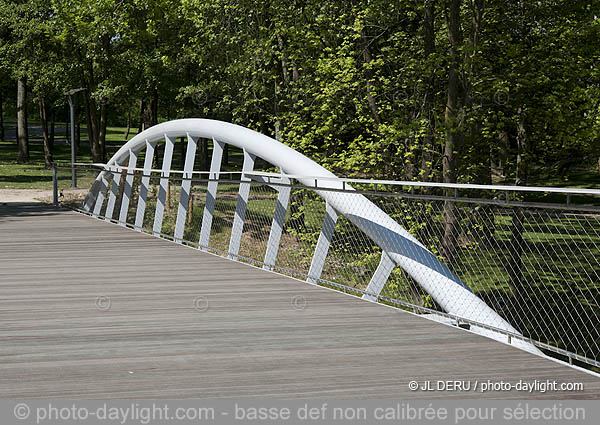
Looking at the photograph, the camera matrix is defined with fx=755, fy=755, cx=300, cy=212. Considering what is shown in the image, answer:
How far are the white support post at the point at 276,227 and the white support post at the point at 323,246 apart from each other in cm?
88

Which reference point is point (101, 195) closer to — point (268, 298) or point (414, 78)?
point (414, 78)

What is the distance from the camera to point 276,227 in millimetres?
9766

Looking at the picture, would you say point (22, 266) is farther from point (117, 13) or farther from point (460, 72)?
point (117, 13)

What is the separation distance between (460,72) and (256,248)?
9.32 metres

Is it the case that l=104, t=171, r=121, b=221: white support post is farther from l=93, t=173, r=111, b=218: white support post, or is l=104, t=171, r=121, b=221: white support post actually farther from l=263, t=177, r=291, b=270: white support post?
l=263, t=177, r=291, b=270: white support post

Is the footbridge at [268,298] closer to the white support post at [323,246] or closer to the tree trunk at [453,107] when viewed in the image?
the white support post at [323,246]

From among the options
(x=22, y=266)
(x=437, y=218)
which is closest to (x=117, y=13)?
(x=22, y=266)

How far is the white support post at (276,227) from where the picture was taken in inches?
377

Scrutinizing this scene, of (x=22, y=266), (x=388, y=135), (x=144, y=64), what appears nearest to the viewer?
(x=22, y=266)

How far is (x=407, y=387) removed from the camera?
445cm

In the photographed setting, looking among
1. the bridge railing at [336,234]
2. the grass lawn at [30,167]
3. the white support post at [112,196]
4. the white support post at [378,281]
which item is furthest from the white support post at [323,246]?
the grass lawn at [30,167]

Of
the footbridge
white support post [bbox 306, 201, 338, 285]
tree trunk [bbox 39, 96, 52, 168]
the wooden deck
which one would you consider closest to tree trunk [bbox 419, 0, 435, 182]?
the footbridge

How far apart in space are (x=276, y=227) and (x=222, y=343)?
13.6 ft

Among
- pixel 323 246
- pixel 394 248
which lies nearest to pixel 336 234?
pixel 323 246
